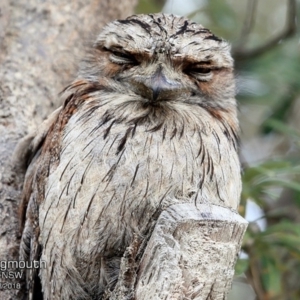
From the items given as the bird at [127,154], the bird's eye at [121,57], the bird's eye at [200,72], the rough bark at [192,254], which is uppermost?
the bird's eye at [121,57]

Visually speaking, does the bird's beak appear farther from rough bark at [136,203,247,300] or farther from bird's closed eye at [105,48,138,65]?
rough bark at [136,203,247,300]

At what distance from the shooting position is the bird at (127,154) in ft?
9.36

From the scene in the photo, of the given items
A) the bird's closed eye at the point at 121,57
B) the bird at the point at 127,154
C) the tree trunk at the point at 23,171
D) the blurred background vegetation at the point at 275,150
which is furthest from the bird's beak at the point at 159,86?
the blurred background vegetation at the point at 275,150

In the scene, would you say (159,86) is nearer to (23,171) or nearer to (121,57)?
(121,57)

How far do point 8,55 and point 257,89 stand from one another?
1652 mm

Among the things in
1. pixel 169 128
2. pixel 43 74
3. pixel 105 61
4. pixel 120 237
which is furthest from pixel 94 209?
pixel 43 74

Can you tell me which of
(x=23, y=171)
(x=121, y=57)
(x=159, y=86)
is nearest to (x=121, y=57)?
(x=121, y=57)

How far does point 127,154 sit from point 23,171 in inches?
38.7

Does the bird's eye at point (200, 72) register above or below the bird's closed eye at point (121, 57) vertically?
below

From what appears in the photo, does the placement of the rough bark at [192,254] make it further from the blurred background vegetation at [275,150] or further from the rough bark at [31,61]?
the rough bark at [31,61]

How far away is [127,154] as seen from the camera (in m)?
2.88

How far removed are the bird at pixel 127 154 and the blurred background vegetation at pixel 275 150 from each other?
61 cm

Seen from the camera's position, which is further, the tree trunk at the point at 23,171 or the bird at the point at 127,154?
the bird at the point at 127,154

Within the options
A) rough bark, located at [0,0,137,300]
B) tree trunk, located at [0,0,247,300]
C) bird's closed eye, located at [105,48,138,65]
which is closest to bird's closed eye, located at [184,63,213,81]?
bird's closed eye, located at [105,48,138,65]
